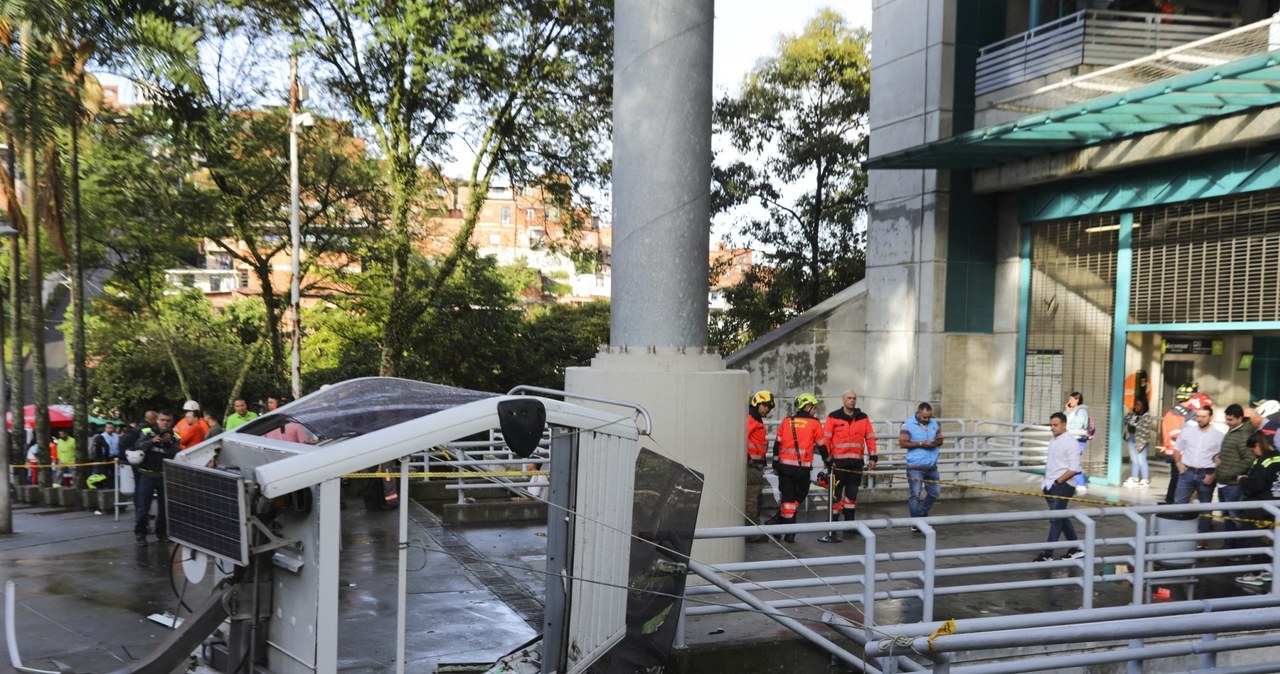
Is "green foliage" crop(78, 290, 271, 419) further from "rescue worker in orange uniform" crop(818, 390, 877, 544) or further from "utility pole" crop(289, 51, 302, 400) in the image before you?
"rescue worker in orange uniform" crop(818, 390, 877, 544)

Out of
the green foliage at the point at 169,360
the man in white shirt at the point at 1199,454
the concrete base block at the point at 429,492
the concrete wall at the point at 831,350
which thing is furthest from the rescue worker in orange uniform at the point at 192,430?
the green foliage at the point at 169,360

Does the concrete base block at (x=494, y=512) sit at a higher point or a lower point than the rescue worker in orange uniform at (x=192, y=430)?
lower

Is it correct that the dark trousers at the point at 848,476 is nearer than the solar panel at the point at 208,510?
No

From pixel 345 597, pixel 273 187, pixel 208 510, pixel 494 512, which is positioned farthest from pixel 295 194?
pixel 208 510

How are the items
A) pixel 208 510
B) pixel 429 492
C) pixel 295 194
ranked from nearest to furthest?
pixel 208 510
pixel 429 492
pixel 295 194

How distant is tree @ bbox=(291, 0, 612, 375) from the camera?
24.7 m

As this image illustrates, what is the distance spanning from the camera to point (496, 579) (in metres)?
9.77

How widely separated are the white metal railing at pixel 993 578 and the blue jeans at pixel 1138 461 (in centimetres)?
602

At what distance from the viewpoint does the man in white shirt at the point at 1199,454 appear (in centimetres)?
1172

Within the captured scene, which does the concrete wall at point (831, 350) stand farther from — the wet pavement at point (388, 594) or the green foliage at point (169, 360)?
the green foliage at point (169, 360)

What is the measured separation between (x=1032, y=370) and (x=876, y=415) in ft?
11.3

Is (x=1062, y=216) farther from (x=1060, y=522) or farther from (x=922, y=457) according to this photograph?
(x=1060, y=522)

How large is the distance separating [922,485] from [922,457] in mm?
330

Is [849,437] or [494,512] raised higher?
[849,437]
